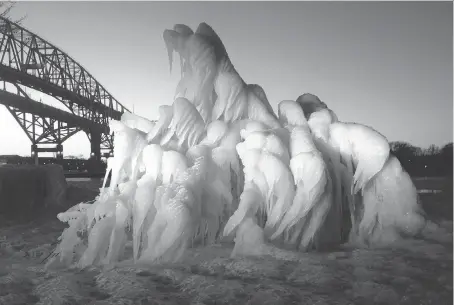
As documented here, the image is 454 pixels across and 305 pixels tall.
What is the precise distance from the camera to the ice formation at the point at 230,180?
3984mm

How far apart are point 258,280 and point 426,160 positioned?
12.2ft

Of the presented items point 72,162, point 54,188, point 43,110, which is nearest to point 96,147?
point 54,188

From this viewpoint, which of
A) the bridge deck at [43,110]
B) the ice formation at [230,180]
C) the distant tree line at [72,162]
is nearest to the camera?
the ice formation at [230,180]

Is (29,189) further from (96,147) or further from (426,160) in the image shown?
(426,160)

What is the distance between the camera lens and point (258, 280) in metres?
3.30

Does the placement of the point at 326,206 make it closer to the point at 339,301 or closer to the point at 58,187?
the point at 339,301

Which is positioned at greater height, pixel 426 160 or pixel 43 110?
pixel 43 110

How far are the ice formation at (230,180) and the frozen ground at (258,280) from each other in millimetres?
280

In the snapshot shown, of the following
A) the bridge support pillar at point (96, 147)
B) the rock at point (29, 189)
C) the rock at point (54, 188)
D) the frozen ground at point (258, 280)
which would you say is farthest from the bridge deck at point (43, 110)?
the frozen ground at point (258, 280)

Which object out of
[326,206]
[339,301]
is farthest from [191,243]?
[339,301]

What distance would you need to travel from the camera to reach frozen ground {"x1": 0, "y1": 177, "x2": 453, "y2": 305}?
2.96 meters

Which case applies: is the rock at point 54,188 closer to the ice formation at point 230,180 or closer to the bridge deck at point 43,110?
the bridge deck at point 43,110

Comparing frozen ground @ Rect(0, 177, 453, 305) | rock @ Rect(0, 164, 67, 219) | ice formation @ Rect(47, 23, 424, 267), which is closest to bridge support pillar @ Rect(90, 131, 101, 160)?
rock @ Rect(0, 164, 67, 219)

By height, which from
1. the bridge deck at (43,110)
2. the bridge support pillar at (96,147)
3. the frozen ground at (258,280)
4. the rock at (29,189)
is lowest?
the frozen ground at (258,280)
